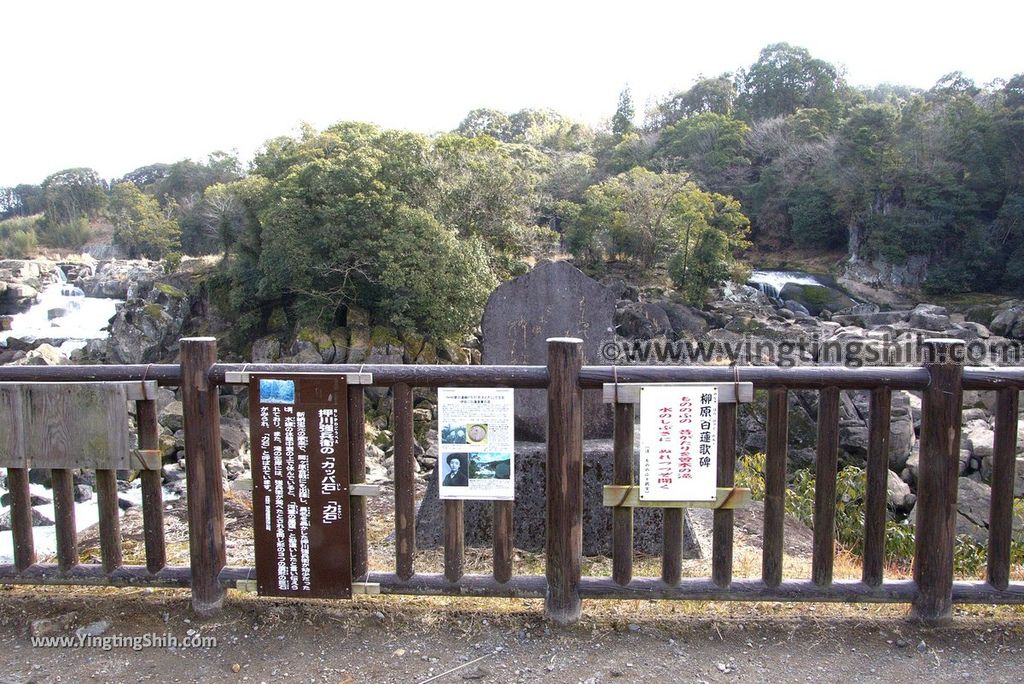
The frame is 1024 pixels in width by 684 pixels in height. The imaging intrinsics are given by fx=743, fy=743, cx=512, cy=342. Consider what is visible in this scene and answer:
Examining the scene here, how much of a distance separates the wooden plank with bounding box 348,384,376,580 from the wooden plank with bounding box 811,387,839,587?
2.12 m

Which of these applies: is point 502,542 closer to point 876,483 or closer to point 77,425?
point 876,483

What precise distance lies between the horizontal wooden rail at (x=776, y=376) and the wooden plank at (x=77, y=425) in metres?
2.21

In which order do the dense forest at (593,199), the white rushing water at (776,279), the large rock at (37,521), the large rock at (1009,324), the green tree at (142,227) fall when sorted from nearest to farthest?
the large rock at (37,521)
the dense forest at (593,199)
the large rock at (1009,324)
the white rushing water at (776,279)
the green tree at (142,227)

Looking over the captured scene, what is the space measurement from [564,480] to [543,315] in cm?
281

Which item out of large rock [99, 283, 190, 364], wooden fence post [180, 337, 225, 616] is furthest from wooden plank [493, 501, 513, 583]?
large rock [99, 283, 190, 364]

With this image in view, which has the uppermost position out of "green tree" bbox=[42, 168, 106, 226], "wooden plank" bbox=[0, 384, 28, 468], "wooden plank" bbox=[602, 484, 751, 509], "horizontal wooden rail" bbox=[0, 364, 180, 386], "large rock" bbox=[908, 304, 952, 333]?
"green tree" bbox=[42, 168, 106, 226]

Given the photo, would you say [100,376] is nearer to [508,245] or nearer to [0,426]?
[0,426]

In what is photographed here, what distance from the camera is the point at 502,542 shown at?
11.6 ft

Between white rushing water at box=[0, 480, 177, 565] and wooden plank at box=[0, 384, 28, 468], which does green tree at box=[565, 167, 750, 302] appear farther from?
wooden plank at box=[0, 384, 28, 468]

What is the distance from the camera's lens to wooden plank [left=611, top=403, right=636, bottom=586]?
3.41m

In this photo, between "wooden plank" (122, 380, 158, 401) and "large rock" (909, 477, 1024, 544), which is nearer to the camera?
"wooden plank" (122, 380, 158, 401)

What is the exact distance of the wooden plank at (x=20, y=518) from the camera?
3.69 meters

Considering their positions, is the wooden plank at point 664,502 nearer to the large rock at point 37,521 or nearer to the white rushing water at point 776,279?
the large rock at point 37,521

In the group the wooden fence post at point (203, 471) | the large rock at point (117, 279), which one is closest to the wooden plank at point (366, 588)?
the wooden fence post at point (203, 471)
